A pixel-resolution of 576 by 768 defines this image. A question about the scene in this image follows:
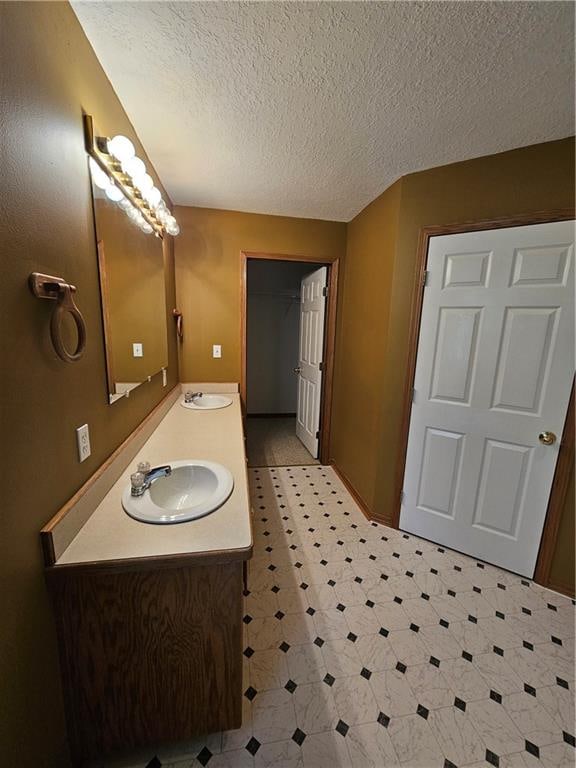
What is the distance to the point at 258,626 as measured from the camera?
1.44 m

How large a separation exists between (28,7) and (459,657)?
8.47 ft

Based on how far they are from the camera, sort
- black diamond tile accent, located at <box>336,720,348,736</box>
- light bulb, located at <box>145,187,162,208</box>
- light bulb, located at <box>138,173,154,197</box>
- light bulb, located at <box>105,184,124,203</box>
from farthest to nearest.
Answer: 1. light bulb, located at <box>145,187,162,208</box>
2. light bulb, located at <box>138,173,154,197</box>
3. light bulb, located at <box>105,184,124,203</box>
4. black diamond tile accent, located at <box>336,720,348,736</box>

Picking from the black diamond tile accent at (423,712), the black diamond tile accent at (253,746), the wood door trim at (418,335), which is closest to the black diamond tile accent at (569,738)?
the black diamond tile accent at (423,712)

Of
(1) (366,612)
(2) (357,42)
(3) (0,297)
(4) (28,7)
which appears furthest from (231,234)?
(1) (366,612)

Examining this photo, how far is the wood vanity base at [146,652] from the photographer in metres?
0.86

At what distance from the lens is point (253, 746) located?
103 centimetres

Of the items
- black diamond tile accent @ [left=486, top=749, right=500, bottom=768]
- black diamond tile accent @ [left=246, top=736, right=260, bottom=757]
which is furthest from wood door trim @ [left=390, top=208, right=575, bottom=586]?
black diamond tile accent @ [left=246, top=736, right=260, bottom=757]

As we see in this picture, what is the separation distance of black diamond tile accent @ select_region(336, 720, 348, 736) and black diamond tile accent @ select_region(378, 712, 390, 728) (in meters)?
0.13

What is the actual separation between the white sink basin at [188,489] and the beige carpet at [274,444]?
175cm

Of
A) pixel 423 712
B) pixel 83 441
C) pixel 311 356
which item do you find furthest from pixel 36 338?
pixel 311 356

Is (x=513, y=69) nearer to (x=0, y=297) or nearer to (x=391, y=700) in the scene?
(x=0, y=297)

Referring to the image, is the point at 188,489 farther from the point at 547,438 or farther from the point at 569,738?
the point at 547,438

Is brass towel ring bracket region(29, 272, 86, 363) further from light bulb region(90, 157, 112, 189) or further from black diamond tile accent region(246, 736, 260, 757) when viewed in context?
black diamond tile accent region(246, 736, 260, 757)

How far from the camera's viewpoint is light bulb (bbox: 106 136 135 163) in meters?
1.08
